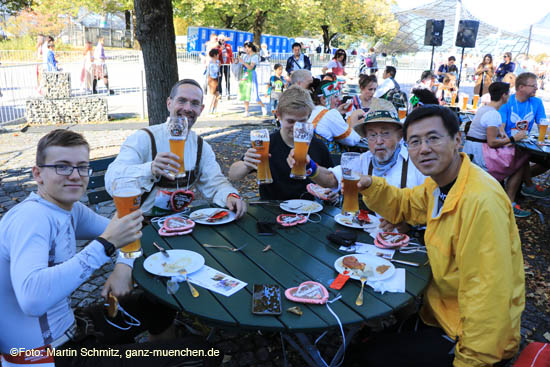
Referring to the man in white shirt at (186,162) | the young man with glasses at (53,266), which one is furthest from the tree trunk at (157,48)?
the young man with glasses at (53,266)

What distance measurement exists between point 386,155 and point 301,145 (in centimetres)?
87

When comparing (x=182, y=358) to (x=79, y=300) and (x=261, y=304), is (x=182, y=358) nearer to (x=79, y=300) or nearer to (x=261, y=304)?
(x=261, y=304)

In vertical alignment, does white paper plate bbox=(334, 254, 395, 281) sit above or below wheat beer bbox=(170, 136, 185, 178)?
below

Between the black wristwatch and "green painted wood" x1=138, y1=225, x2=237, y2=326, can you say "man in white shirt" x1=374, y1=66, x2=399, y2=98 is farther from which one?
the black wristwatch

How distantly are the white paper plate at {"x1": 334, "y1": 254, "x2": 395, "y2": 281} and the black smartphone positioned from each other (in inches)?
22.0

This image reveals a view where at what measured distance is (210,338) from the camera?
2770mm

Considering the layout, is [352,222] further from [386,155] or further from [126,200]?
[126,200]

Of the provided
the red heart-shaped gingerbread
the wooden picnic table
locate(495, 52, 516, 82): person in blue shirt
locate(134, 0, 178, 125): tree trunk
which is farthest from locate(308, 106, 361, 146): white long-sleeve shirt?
locate(495, 52, 516, 82): person in blue shirt

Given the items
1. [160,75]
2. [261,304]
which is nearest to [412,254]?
[261,304]

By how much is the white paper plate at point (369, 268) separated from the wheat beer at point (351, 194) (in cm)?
50

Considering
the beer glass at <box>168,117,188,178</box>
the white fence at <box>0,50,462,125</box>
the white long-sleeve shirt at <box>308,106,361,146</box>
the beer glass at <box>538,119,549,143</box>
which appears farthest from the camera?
the white fence at <box>0,50,462,125</box>

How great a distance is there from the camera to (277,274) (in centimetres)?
206

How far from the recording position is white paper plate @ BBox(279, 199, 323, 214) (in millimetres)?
2918

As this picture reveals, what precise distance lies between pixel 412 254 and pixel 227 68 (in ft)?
44.8
